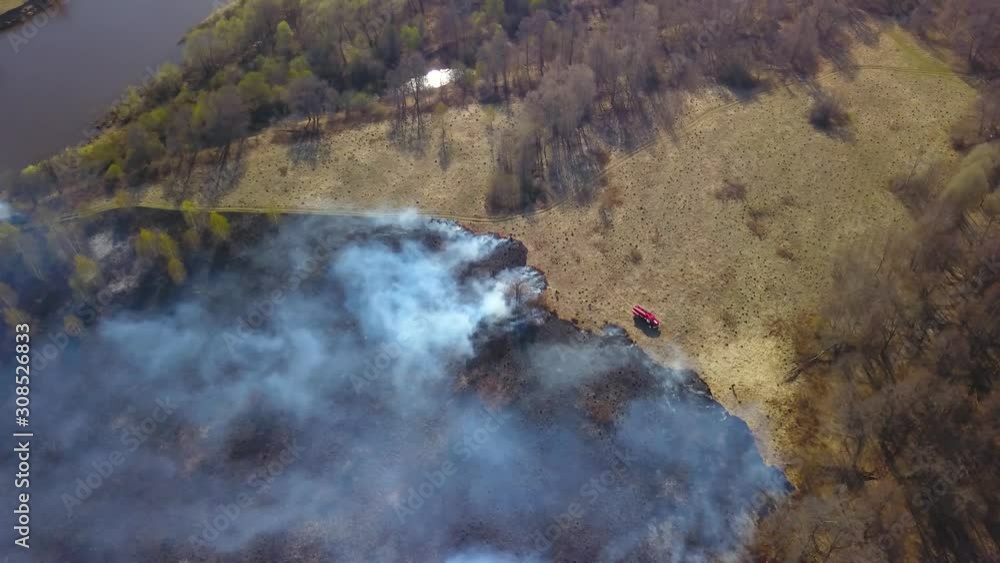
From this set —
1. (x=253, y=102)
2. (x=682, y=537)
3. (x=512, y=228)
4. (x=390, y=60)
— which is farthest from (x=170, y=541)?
(x=390, y=60)

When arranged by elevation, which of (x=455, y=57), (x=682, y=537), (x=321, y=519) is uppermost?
(x=455, y=57)

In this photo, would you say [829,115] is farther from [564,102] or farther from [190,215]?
[190,215]

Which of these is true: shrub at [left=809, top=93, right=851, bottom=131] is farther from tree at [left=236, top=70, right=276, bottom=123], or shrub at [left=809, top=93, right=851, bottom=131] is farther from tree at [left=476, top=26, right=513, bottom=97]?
tree at [left=236, top=70, right=276, bottom=123]

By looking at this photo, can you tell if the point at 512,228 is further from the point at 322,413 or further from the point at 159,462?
the point at 159,462

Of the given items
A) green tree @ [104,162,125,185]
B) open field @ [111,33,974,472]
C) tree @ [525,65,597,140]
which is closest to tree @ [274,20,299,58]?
open field @ [111,33,974,472]

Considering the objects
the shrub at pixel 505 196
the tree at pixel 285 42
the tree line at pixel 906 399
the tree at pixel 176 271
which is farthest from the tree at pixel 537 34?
the tree at pixel 176 271

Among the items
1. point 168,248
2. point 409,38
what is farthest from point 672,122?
point 168,248
